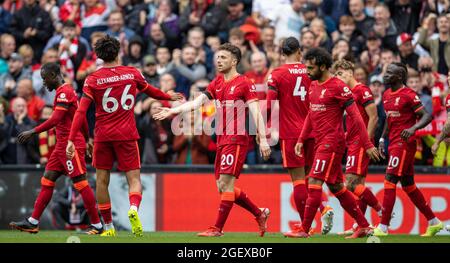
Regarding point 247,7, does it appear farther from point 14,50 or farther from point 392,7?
point 14,50

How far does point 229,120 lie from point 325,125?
1337 mm

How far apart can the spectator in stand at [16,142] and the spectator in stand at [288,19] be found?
5.29m

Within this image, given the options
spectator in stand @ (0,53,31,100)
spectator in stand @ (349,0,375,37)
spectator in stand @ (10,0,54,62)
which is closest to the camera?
spectator in stand @ (349,0,375,37)

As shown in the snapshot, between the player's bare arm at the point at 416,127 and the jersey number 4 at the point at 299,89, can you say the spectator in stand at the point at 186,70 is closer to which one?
the jersey number 4 at the point at 299,89

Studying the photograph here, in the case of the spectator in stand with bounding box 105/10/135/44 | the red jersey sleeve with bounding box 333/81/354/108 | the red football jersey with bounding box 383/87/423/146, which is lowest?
the red football jersey with bounding box 383/87/423/146

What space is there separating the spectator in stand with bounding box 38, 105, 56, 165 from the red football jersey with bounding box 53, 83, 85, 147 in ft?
14.9

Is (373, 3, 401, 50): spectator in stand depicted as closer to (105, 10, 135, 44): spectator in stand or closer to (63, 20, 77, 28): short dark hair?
(105, 10, 135, 44): spectator in stand

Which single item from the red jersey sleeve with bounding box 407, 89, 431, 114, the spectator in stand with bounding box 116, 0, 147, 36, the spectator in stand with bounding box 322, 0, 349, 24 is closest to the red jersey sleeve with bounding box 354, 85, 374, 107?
the red jersey sleeve with bounding box 407, 89, 431, 114

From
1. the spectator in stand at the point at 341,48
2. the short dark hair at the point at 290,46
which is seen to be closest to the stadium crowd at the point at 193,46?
the spectator in stand at the point at 341,48

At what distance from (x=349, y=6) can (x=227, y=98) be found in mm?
7883

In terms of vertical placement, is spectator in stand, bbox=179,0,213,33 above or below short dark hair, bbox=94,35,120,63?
above

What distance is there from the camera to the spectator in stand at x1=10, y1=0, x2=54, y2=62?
24.5 m

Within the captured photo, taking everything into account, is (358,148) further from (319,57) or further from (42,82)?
(42,82)

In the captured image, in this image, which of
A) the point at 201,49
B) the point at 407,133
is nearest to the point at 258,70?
the point at 201,49
